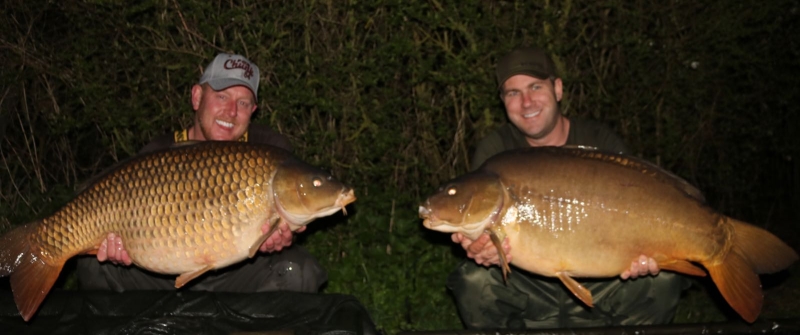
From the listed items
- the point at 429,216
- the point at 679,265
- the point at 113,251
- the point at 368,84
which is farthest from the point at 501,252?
the point at 368,84

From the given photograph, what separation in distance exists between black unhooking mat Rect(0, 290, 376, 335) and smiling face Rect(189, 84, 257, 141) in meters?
0.65

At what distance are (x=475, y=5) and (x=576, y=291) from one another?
167 cm

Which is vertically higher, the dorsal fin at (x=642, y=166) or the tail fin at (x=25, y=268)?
the dorsal fin at (x=642, y=166)

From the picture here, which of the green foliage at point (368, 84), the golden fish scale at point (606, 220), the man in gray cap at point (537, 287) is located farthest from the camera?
the green foliage at point (368, 84)

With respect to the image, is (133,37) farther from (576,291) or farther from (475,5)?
(576,291)

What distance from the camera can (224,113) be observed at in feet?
9.61

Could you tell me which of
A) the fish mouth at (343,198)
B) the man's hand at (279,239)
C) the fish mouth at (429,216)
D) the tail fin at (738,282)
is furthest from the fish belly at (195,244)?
the tail fin at (738,282)

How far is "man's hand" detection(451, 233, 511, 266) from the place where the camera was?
2428 mm

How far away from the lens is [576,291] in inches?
94.9

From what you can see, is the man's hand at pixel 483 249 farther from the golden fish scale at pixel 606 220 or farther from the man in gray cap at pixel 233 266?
the man in gray cap at pixel 233 266

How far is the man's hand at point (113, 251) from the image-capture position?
2416mm

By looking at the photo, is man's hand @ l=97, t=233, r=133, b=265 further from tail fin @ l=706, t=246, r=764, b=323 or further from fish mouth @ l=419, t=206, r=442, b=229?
tail fin @ l=706, t=246, r=764, b=323

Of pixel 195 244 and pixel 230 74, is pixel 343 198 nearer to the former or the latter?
pixel 195 244

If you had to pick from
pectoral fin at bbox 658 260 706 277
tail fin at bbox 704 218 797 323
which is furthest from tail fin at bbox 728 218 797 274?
pectoral fin at bbox 658 260 706 277
